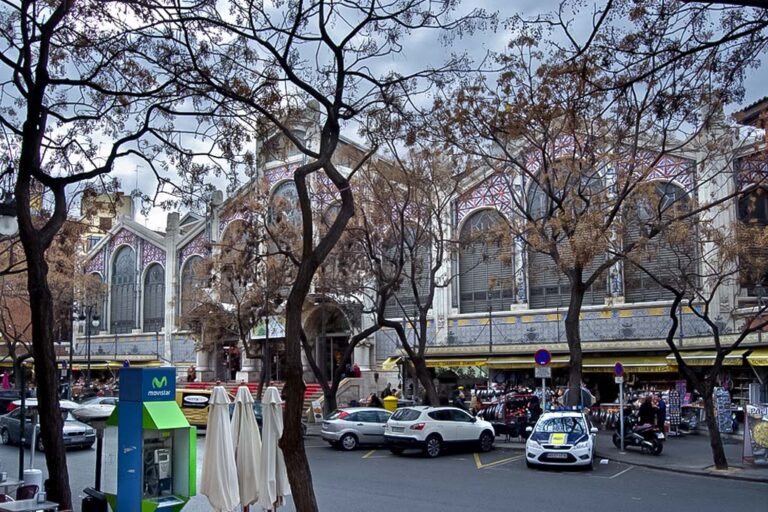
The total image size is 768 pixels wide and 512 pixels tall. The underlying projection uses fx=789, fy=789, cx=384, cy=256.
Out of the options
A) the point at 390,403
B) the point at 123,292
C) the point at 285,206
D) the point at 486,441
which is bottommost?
the point at 486,441

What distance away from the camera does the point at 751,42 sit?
33.4ft

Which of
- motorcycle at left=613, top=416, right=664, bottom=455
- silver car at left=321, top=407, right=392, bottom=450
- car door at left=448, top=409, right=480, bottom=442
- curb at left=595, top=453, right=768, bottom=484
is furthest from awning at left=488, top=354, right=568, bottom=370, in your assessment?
curb at left=595, top=453, right=768, bottom=484

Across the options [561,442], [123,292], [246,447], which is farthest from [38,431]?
[123,292]

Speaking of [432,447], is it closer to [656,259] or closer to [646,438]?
[646,438]

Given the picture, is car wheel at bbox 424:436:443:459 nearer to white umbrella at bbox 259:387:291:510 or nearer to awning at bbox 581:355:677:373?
awning at bbox 581:355:677:373

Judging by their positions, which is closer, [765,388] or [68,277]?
[765,388]

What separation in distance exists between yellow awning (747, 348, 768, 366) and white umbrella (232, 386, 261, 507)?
20199 mm

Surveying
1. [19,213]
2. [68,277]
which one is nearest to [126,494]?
[19,213]

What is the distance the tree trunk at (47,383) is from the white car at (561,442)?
11881 mm

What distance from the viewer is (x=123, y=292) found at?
54.9 meters

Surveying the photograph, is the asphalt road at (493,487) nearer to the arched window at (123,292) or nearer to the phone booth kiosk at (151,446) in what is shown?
the phone booth kiosk at (151,446)

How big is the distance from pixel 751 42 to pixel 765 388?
2003cm

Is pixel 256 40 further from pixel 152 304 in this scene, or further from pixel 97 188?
pixel 152 304

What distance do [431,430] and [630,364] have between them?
1137 cm
